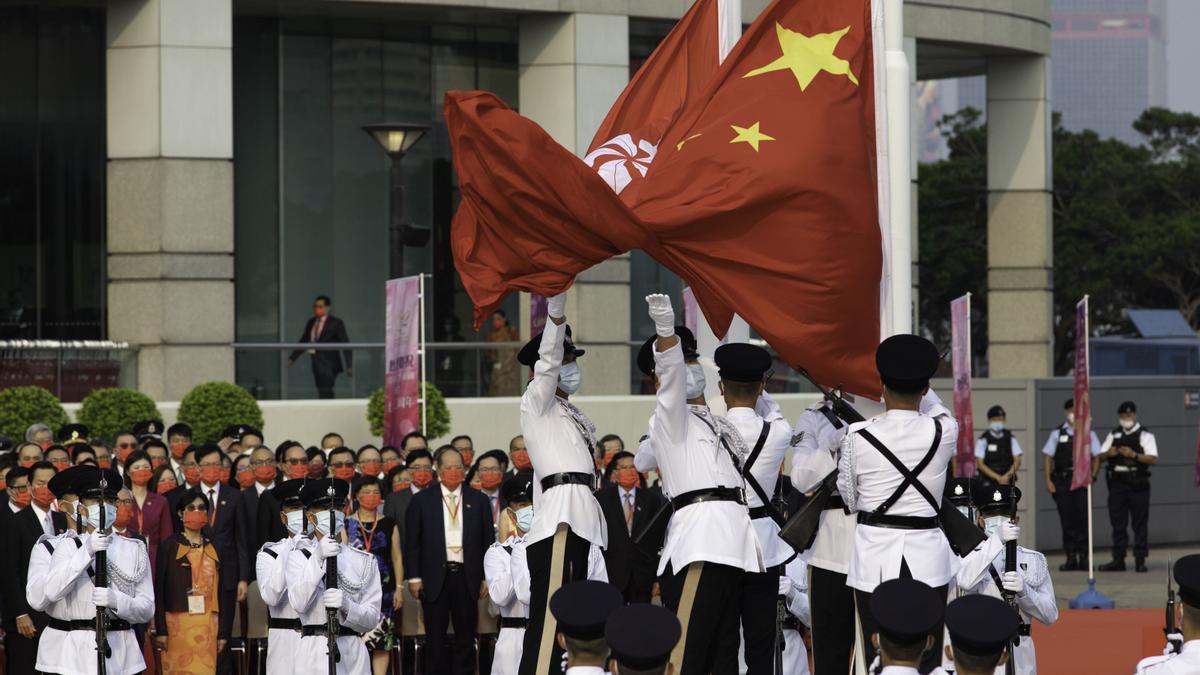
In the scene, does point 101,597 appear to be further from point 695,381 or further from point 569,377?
point 695,381

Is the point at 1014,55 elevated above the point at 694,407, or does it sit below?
above

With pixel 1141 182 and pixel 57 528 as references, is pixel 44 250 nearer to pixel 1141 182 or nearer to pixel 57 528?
pixel 57 528

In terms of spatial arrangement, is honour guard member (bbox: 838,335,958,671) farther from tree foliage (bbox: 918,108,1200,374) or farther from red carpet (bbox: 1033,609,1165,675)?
tree foliage (bbox: 918,108,1200,374)

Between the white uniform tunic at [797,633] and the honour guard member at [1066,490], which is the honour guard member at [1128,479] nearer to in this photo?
the honour guard member at [1066,490]

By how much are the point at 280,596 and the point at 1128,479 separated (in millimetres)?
14038

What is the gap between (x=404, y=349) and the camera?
19.2 m

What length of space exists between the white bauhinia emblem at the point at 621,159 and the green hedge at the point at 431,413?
8.86m

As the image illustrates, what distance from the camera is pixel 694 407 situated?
436 inches

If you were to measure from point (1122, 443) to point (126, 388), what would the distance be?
11.4m

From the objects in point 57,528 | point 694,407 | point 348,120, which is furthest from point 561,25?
point 694,407

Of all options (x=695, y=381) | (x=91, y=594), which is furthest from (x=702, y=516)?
(x=91, y=594)

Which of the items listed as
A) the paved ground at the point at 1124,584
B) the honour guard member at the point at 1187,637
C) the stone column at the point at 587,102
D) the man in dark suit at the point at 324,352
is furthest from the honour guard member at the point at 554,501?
the stone column at the point at 587,102

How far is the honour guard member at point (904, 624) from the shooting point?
7039mm

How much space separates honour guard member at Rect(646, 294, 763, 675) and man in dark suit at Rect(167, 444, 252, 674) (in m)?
5.18
